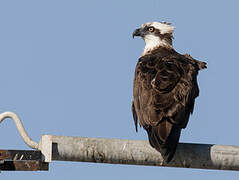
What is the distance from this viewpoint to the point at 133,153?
5.95 metres

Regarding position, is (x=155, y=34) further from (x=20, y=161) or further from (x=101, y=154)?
(x=20, y=161)

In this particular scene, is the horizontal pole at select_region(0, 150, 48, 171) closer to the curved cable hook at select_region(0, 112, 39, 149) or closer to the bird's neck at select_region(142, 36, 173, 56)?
the curved cable hook at select_region(0, 112, 39, 149)

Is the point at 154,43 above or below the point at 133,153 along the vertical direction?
above

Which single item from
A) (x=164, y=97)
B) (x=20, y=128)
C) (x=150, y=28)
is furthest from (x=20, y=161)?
(x=150, y=28)

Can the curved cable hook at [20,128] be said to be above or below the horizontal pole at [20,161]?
→ above

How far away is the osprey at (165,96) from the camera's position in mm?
7307

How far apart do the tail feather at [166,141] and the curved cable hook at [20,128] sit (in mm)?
1465

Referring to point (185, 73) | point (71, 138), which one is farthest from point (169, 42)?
point (71, 138)

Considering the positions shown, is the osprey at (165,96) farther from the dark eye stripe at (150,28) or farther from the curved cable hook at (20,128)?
the dark eye stripe at (150,28)

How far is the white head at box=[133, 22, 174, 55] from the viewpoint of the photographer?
1159cm

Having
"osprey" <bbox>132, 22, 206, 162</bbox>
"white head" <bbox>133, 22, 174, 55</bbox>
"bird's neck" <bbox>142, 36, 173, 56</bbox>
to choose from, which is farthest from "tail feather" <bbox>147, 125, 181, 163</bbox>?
"white head" <bbox>133, 22, 174, 55</bbox>

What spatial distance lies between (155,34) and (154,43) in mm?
276

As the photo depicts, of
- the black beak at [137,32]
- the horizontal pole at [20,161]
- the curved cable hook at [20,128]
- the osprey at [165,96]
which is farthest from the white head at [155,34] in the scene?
the horizontal pole at [20,161]

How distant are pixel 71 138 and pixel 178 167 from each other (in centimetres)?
149
